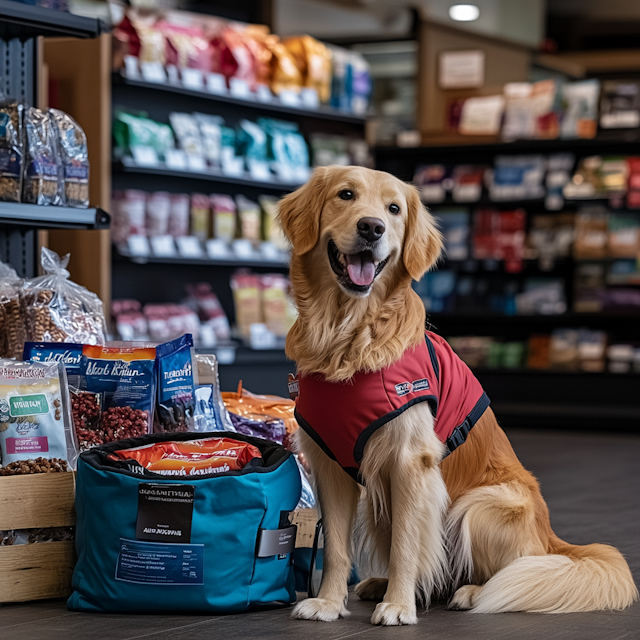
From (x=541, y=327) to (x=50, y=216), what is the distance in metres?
5.35

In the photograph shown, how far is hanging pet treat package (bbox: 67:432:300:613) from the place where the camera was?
2.27 m

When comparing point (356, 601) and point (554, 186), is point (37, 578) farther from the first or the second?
point (554, 186)

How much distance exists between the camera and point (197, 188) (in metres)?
6.22

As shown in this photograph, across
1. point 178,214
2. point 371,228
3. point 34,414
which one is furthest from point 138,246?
point 371,228

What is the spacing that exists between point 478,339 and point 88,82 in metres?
3.74

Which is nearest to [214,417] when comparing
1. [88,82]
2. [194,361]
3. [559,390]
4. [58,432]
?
[194,361]

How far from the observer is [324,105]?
6.80 meters

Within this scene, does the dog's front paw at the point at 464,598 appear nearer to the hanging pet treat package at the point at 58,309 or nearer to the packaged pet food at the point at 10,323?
the hanging pet treat package at the point at 58,309

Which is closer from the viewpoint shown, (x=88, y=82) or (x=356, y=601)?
(x=356, y=601)

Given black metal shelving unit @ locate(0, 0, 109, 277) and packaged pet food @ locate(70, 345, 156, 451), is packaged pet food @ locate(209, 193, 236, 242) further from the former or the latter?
packaged pet food @ locate(70, 345, 156, 451)

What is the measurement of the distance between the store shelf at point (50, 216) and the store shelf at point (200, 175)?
2212 millimetres

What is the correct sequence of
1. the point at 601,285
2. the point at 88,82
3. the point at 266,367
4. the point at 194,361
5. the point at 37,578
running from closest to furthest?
1. the point at 37,578
2. the point at 194,361
3. the point at 88,82
4. the point at 266,367
5. the point at 601,285

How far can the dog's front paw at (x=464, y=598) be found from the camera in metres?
2.39

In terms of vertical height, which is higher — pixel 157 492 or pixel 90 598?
pixel 157 492
